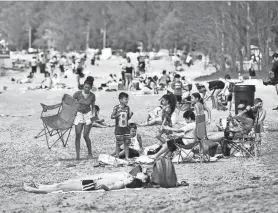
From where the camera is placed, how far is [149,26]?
369 ft

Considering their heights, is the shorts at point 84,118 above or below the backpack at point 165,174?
above

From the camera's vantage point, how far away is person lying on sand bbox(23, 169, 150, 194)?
10.6 m

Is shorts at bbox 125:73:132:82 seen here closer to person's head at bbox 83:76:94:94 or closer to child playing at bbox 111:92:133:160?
person's head at bbox 83:76:94:94

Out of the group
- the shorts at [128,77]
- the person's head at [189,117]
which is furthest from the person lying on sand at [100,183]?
the shorts at [128,77]

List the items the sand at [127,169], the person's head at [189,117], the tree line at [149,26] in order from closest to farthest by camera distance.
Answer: the sand at [127,169] → the person's head at [189,117] → the tree line at [149,26]

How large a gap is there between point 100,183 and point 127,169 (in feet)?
6.54

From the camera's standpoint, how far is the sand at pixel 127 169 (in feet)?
30.6

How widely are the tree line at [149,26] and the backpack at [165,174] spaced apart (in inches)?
1168

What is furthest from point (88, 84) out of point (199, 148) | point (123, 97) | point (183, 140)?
point (199, 148)

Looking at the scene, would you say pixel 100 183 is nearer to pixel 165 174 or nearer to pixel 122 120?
pixel 165 174

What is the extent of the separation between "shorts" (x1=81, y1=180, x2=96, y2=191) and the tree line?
2993 centimetres

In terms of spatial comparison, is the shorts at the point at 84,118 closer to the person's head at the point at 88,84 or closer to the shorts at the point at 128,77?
the person's head at the point at 88,84

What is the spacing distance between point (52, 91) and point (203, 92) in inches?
565

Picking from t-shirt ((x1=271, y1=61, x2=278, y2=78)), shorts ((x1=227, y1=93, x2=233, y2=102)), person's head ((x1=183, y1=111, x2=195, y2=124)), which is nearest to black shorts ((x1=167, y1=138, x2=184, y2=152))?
person's head ((x1=183, y1=111, x2=195, y2=124))
